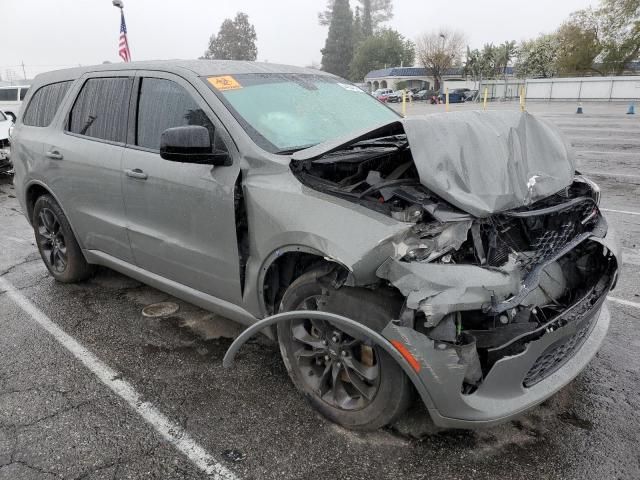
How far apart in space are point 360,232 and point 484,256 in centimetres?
55

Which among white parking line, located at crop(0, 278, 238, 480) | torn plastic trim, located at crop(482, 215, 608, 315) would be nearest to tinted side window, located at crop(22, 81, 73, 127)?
white parking line, located at crop(0, 278, 238, 480)

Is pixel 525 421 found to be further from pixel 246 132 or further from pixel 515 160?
pixel 246 132

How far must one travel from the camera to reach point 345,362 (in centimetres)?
258

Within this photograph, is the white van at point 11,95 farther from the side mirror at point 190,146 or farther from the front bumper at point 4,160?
the side mirror at point 190,146

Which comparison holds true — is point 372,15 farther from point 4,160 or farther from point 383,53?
point 4,160

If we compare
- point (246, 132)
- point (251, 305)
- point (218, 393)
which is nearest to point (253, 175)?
point (246, 132)

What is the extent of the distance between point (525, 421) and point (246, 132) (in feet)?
7.12

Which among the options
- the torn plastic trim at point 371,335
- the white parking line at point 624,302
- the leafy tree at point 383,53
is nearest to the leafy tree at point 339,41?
the leafy tree at point 383,53

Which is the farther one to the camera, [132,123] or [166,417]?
[132,123]

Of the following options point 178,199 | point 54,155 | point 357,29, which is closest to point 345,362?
point 178,199

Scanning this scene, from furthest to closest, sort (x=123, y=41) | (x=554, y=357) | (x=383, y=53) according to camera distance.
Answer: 1. (x=383, y=53)
2. (x=123, y=41)
3. (x=554, y=357)

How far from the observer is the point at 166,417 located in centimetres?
286

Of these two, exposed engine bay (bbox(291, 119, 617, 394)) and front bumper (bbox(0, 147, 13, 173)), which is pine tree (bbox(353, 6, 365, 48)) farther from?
exposed engine bay (bbox(291, 119, 617, 394))

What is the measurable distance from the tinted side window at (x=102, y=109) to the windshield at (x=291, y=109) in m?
0.88
